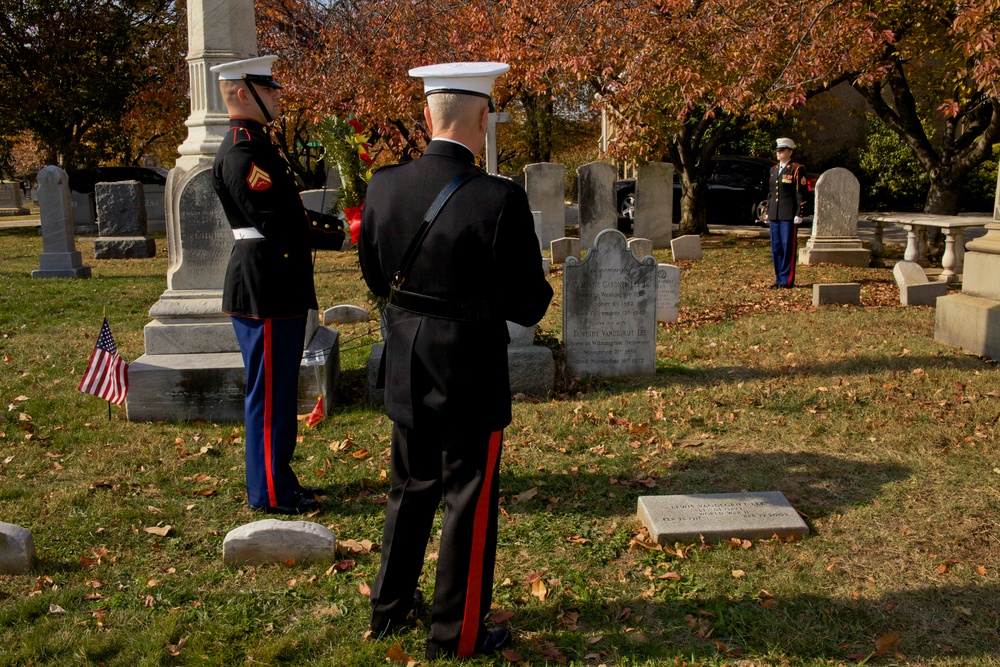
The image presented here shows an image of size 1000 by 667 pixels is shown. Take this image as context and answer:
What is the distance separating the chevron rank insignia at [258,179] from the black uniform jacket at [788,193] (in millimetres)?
8939

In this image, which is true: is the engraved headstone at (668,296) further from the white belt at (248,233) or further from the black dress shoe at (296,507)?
the white belt at (248,233)

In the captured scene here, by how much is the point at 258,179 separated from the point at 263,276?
0.50 m

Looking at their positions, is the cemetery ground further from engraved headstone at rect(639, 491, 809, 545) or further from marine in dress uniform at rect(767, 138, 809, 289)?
marine in dress uniform at rect(767, 138, 809, 289)

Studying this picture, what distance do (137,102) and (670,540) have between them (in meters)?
24.5

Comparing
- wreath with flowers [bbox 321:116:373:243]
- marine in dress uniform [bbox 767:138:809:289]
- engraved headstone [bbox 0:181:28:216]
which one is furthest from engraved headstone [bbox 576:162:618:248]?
engraved headstone [bbox 0:181:28:216]

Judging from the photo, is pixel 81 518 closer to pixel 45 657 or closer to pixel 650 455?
pixel 45 657

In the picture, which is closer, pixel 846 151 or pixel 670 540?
pixel 670 540

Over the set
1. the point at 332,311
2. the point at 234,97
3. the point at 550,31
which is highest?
the point at 550,31

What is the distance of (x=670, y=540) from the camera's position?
14.1 feet

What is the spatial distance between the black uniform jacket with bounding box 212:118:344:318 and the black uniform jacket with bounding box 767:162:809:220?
28.7 ft

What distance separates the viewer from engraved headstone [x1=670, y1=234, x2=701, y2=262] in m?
15.0

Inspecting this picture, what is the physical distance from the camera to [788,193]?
11.9m

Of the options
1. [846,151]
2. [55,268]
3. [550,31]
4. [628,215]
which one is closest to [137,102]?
[55,268]

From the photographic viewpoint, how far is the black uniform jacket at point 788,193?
11879mm
